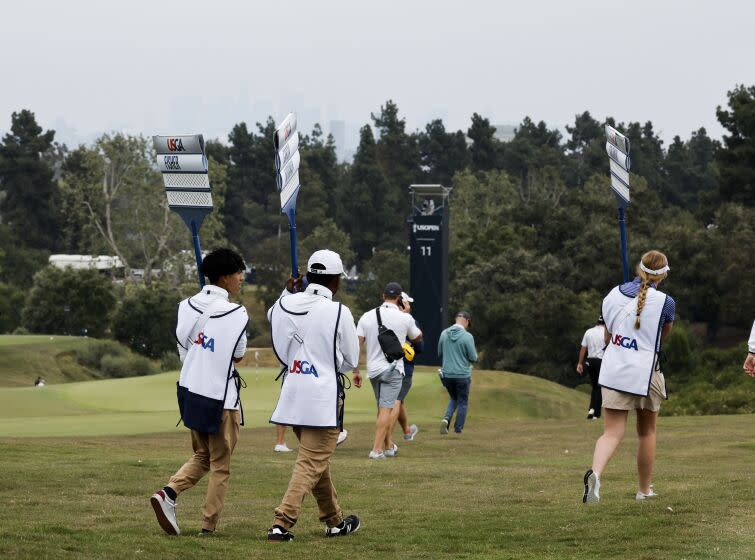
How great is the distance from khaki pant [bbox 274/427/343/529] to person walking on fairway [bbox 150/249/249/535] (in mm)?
451

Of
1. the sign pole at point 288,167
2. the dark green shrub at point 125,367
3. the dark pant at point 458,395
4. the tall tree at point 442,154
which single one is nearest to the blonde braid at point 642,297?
the sign pole at point 288,167

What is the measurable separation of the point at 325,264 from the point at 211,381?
107 cm

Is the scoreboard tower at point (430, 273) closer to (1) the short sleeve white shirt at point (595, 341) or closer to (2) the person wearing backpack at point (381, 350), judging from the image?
(1) the short sleeve white shirt at point (595, 341)

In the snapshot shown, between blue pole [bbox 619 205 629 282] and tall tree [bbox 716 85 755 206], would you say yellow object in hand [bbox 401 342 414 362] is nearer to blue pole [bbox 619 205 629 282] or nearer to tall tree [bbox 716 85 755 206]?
blue pole [bbox 619 205 629 282]

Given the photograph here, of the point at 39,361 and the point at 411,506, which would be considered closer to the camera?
the point at 411,506

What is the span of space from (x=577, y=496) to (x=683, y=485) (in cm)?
130

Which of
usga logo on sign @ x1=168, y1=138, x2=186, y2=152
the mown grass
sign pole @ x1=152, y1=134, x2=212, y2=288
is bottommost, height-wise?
the mown grass

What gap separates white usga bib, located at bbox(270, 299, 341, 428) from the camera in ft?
32.0

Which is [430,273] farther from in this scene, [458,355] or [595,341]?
[458,355]

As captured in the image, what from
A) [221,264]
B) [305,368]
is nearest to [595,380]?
[305,368]

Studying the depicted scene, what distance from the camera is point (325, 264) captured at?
989 cm

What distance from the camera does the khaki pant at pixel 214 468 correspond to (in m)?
9.80

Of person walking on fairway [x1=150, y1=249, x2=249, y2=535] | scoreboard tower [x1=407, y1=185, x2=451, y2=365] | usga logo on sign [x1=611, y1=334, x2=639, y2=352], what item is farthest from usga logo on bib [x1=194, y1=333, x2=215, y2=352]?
scoreboard tower [x1=407, y1=185, x2=451, y2=365]

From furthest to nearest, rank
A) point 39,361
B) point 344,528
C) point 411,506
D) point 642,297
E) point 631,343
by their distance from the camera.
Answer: point 39,361
point 411,506
point 631,343
point 642,297
point 344,528
